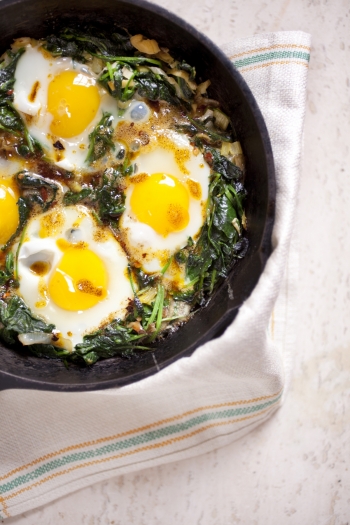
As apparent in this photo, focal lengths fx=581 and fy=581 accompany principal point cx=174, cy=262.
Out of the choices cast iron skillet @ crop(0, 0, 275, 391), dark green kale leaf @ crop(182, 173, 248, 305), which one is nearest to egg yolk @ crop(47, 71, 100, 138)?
cast iron skillet @ crop(0, 0, 275, 391)

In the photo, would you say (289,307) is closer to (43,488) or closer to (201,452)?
(201,452)

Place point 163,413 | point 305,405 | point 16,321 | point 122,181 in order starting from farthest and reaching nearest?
point 305,405
point 163,413
point 122,181
point 16,321

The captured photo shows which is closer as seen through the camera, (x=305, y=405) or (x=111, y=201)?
(x=111, y=201)

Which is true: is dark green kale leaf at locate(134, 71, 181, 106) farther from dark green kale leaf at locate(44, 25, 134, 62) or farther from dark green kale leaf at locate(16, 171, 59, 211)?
dark green kale leaf at locate(16, 171, 59, 211)

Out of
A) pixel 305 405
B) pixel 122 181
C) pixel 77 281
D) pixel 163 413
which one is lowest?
pixel 305 405

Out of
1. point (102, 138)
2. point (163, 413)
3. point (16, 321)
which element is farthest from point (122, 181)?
point (163, 413)

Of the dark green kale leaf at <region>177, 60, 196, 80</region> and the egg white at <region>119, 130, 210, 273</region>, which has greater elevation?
the dark green kale leaf at <region>177, 60, 196, 80</region>

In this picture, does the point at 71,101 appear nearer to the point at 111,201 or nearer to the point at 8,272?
the point at 111,201
